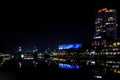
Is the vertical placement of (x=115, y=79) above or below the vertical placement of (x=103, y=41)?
below

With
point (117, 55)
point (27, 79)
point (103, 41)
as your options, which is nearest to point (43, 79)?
point (27, 79)

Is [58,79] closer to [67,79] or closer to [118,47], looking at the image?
[67,79]

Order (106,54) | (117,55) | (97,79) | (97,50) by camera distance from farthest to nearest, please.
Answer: (97,50) → (106,54) → (117,55) → (97,79)

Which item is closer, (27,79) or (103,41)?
(27,79)

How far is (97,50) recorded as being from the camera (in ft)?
630

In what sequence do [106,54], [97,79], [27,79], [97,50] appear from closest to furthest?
[97,79] → [27,79] → [106,54] → [97,50]

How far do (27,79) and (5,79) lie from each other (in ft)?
10.3

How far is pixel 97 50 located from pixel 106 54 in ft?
45.7

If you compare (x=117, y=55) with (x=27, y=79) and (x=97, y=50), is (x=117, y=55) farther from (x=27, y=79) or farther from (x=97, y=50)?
(x=27, y=79)

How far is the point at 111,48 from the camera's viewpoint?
17950cm

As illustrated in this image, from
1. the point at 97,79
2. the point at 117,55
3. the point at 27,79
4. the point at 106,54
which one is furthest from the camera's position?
the point at 106,54

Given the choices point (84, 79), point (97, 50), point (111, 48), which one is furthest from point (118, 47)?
point (84, 79)

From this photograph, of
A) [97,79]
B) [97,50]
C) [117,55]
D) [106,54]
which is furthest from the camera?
[97,50]

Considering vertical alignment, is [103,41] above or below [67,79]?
above
